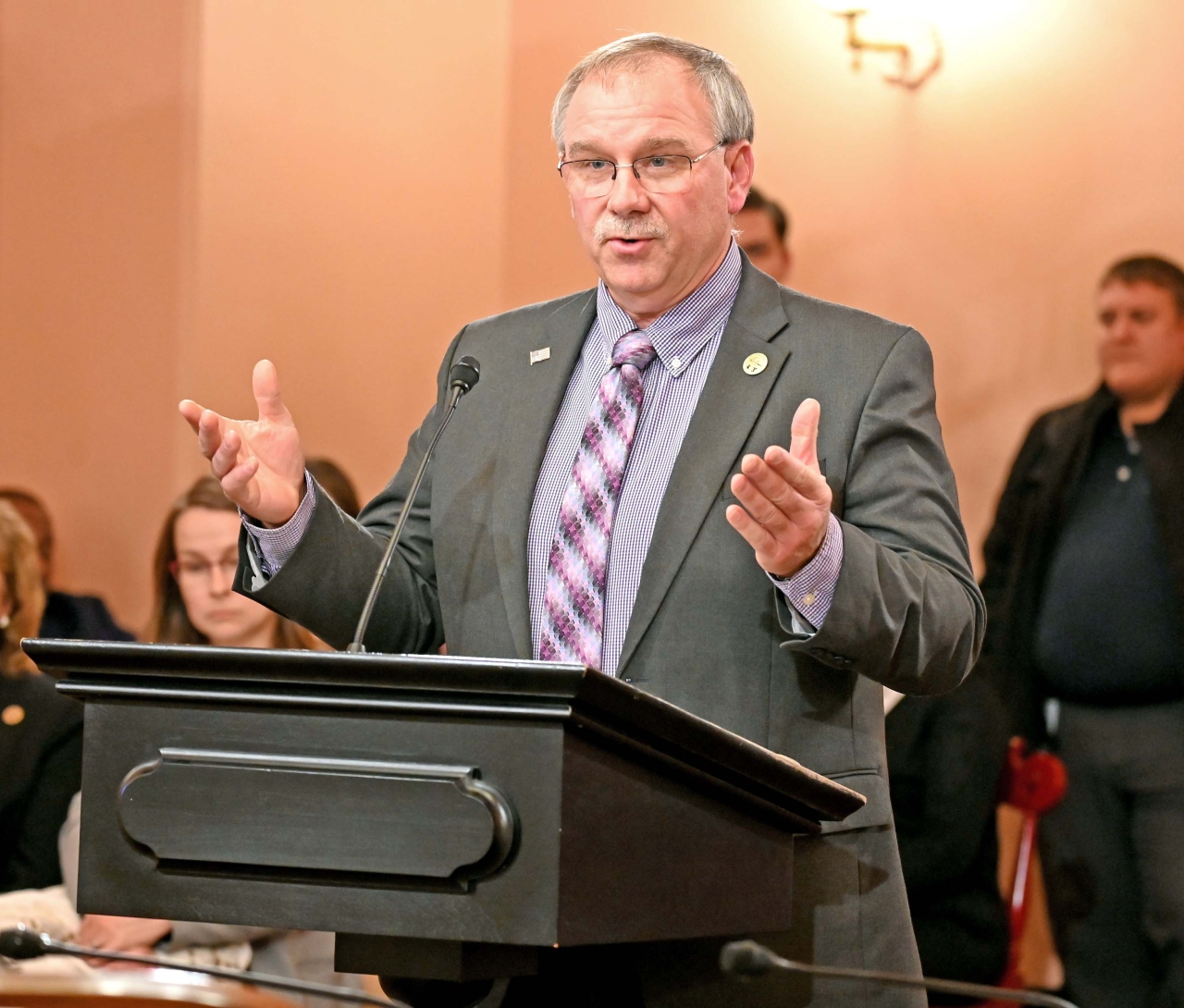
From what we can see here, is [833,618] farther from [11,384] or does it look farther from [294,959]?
[11,384]

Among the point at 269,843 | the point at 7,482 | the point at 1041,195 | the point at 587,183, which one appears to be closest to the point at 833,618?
the point at 269,843

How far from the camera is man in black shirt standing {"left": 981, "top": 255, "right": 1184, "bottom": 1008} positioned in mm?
4227

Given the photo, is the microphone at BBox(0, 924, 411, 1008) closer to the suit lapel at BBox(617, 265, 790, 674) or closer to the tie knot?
the suit lapel at BBox(617, 265, 790, 674)

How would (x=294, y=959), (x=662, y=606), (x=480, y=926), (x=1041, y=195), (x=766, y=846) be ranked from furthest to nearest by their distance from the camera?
(x=1041, y=195) → (x=294, y=959) → (x=662, y=606) → (x=766, y=846) → (x=480, y=926)

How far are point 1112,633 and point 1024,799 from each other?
0.69 m

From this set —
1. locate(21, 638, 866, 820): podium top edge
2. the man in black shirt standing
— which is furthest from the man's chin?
the man in black shirt standing

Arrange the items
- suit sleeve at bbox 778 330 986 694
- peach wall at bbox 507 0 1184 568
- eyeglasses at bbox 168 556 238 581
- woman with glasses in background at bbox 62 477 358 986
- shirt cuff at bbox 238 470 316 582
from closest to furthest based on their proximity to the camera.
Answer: suit sleeve at bbox 778 330 986 694 → shirt cuff at bbox 238 470 316 582 → woman with glasses in background at bbox 62 477 358 986 → eyeglasses at bbox 168 556 238 581 → peach wall at bbox 507 0 1184 568

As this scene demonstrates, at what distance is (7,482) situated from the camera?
5832 mm

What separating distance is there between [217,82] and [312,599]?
429 cm

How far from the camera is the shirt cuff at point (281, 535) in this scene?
1821 millimetres

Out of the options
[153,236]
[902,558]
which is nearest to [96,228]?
[153,236]

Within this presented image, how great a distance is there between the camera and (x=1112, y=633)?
14.3 ft

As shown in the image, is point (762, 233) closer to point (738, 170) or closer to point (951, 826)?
point (951, 826)

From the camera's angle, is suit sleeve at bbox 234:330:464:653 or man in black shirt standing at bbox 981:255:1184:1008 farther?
man in black shirt standing at bbox 981:255:1184:1008
